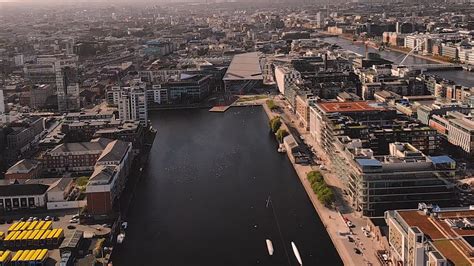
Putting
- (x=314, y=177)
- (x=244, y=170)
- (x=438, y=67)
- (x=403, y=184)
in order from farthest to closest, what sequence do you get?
1. (x=438, y=67)
2. (x=244, y=170)
3. (x=314, y=177)
4. (x=403, y=184)

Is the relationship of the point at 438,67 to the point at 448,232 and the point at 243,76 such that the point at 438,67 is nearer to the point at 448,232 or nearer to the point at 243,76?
the point at 243,76

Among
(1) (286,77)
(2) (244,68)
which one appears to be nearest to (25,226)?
(1) (286,77)

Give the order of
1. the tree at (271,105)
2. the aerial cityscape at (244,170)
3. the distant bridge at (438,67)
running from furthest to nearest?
the distant bridge at (438,67) → the tree at (271,105) → the aerial cityscape at (244,170)

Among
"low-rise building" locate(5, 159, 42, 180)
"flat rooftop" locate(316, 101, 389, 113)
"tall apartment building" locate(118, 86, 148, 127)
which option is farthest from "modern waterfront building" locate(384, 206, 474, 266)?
"tall apartment building" locate(118, 86, 148, 127)

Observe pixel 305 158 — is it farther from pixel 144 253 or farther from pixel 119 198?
pixel 144 253

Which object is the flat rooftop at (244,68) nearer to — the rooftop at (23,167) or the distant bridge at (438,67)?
the distant bridge at (438,67)

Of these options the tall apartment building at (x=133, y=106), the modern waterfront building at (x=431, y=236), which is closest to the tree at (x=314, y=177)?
the modern waterfront building at (x=431, y=236)
